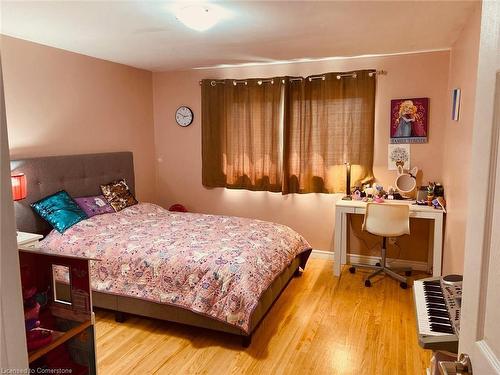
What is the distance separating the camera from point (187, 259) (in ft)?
9.16

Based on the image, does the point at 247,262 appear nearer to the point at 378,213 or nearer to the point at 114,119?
the point at 378,213

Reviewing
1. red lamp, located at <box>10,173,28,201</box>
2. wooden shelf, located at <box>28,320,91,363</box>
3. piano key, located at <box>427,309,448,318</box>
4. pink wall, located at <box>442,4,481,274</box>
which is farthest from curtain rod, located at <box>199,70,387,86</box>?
wooden shelf, located at <box>28,320,91,363</box>

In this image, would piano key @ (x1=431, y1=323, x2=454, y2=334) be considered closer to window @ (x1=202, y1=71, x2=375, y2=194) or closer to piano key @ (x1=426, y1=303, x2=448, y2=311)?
piano key @ (x1=426, y1=303, x2=448, y2=311)

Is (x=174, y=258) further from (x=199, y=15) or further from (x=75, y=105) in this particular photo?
(x=75, y=105)

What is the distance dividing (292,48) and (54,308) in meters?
3.15

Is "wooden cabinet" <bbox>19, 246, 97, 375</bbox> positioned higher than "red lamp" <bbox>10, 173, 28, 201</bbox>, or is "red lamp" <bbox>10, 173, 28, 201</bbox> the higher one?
"red lamp" <bbox>10, 173, 28, 201</bbox>

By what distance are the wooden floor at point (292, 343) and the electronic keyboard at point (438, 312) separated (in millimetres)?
1005

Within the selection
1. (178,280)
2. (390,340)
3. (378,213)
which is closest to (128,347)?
(178,280)

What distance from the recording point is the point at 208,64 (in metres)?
4.50

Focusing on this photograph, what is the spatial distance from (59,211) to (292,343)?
237 centimetres

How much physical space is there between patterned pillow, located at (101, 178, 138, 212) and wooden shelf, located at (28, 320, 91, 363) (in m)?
2.69

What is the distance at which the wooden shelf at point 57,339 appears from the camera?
123 centimetres

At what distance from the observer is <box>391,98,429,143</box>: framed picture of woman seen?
3953mm

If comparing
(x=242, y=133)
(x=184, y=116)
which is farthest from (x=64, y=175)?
(x=242, y=133)
